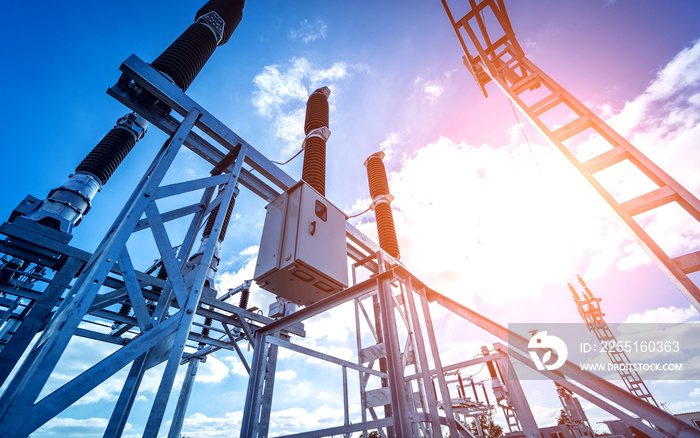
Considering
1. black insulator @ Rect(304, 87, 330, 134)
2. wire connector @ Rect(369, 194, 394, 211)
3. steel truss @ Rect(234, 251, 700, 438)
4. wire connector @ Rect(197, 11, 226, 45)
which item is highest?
wire connector @ Rect(197, 11, 226, 45)

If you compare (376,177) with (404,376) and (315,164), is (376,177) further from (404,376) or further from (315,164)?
(404,376)

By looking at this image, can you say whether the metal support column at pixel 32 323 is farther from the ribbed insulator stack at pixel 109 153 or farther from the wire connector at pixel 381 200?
the wire connector at pixel 381 200

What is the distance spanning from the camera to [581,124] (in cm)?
444

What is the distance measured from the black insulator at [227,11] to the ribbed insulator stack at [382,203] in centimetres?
634

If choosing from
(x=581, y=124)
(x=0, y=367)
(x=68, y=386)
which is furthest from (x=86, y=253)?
(x=581, y=124)

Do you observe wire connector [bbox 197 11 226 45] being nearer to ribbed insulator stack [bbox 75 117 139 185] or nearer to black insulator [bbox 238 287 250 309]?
ribbed insulator stack [bbox 75 117 139 185]

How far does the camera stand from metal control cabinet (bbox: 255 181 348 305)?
4133 millimetres

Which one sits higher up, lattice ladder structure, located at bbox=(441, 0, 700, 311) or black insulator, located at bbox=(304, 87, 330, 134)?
black insulator, located at bbox=(304, 87, 330, 134)

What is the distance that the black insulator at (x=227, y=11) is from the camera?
7.82 meters

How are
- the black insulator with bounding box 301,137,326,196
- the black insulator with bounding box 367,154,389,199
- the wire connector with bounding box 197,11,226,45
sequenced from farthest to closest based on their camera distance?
the black insulator with bounding box 367,154,389,199
the wire connector with bounding box 197,11,226,45
the black insulator with bounding box 301,137,326,196

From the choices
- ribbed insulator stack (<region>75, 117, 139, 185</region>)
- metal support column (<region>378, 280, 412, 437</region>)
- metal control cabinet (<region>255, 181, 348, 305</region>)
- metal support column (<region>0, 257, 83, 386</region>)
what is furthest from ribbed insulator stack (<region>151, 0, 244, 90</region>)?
ribbed insulator stack (<region>75, 117, 139, 185</region>)

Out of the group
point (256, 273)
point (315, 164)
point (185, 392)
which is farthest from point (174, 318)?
point (185, 392)

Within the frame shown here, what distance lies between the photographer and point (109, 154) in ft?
33.8

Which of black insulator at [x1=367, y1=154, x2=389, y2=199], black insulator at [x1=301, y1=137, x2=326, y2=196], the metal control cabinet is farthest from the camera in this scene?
black insulator at [x1=367, y1=154, x2=389, y2=199]
